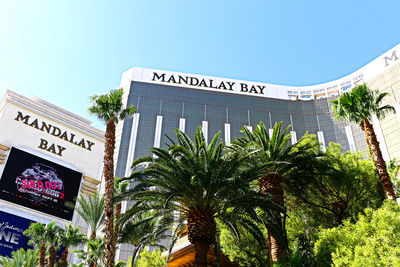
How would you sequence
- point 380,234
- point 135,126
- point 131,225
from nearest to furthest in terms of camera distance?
point 380,234
point 131,225
point 135,126

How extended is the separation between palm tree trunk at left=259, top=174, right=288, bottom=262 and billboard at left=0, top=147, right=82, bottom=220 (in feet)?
136

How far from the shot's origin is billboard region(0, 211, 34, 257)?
5056 cm

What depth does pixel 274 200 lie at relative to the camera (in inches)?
873

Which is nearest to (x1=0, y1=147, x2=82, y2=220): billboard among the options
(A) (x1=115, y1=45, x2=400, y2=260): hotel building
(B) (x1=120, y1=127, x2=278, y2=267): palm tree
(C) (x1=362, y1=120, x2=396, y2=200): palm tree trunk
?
(A) (x1=115, y1=45, x2=400, y2=260): hotel building

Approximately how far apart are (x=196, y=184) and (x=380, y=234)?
8.82m

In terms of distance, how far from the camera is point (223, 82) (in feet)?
336

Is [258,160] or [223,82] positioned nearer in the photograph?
[258,160]

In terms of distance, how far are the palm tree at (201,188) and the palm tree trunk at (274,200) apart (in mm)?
3641

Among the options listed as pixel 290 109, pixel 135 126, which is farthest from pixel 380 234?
pixel 290 109

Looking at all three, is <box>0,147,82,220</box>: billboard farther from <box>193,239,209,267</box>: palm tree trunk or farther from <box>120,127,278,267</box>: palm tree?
<box>193,239,209,267</box>: palm tree trunk

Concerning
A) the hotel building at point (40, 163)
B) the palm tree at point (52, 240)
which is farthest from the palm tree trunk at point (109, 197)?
the hotel building at point (40, 163)

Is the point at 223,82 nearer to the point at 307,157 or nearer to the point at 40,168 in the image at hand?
the point at 40,168

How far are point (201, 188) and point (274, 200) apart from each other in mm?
6109

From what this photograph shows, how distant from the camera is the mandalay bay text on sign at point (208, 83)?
98.4 meters
